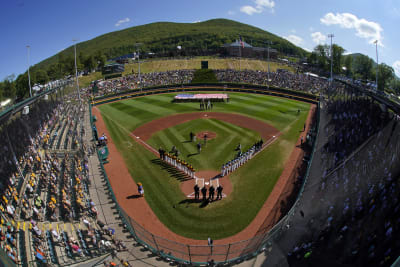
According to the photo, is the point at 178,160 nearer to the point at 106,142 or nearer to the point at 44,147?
the point at 106,142

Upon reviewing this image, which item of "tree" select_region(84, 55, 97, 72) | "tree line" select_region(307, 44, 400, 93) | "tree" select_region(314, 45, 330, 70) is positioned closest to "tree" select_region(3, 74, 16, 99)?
"tree" select_region(84, 55, 97, 72)

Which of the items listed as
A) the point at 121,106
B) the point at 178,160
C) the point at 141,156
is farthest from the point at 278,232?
the point at 121,106

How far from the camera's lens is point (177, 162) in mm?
24594

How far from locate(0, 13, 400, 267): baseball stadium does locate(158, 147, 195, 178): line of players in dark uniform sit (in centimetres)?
20

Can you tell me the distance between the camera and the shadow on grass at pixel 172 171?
22781 mm

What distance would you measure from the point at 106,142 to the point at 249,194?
67.9 feet

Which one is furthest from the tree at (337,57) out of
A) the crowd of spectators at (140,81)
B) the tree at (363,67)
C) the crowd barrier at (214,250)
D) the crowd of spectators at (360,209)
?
the crowd barrier at (214,250)

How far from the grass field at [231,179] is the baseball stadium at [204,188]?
12cm

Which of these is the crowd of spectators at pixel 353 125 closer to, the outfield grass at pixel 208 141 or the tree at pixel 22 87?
the outfield grass at pixel 208 141

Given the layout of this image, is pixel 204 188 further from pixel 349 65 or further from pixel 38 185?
pixel 349 65

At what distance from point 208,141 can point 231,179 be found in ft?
29.9

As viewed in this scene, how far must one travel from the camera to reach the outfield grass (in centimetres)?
2591

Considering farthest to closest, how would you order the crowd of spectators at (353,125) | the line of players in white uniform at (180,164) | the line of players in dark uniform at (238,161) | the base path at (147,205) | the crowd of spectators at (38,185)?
the line of players in dark uniform at (238,161), the line of players in white uniform at (180,164), the crowd of spectators at (353,125), the base path at (147,205), the crowd of spectators at (38,185)

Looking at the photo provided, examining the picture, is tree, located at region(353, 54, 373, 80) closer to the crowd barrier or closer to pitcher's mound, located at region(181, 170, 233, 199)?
pitcher's mound, located at region(181, 170, 233, 199)
